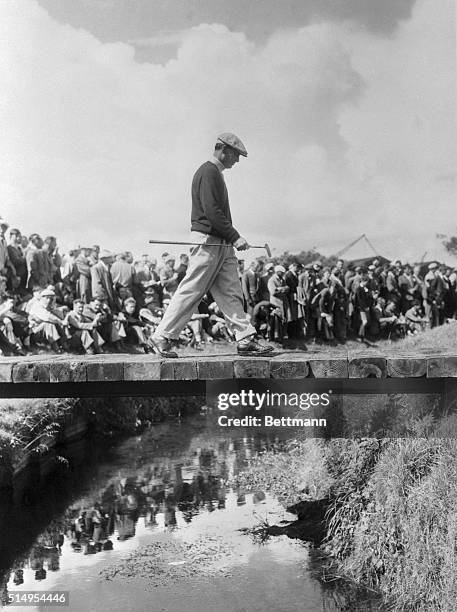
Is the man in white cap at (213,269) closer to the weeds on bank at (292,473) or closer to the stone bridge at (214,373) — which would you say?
the stone bridge at (214,373)

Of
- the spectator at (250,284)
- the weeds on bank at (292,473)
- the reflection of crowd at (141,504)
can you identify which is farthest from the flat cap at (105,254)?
the weeds on bank at (292,473)

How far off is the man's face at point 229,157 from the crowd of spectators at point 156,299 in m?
0.63

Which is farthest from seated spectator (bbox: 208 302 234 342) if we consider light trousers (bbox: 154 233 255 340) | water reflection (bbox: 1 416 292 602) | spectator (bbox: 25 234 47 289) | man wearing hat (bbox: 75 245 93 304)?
spectator (bbox: 25 234 47 289)

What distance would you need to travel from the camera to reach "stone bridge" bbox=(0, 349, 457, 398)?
15.4 ft

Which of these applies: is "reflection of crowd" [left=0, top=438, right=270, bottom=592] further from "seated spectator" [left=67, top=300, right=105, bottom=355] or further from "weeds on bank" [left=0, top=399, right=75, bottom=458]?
"seated spectator" [left=67, top=300, right=105, bottom=355]

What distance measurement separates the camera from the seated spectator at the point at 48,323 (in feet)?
17.3

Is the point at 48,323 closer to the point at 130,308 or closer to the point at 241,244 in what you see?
the point at 130,308

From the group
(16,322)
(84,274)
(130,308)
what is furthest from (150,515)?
(84,274)

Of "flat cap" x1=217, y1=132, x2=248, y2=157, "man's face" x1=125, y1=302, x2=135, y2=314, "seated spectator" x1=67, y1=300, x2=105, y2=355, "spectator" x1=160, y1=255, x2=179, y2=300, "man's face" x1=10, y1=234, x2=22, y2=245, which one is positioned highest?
"flat cap" x1=217, y1=132, x2=248, y2=157

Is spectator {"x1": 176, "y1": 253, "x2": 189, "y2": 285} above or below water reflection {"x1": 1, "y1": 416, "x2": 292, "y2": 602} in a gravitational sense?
above

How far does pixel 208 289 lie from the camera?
4.96 meters

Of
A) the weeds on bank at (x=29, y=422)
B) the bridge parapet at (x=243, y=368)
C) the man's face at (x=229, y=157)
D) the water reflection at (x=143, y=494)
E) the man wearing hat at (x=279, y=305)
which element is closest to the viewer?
the bridge parapet at (x=243, y=368)

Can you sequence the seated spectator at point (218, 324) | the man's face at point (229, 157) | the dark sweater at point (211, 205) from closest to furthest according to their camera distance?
the dark sweater at point (211, 205) < the man's face at point (229, 157) < the seated spectator at point (218, 324)

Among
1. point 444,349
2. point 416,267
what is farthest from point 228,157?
point 444,349
